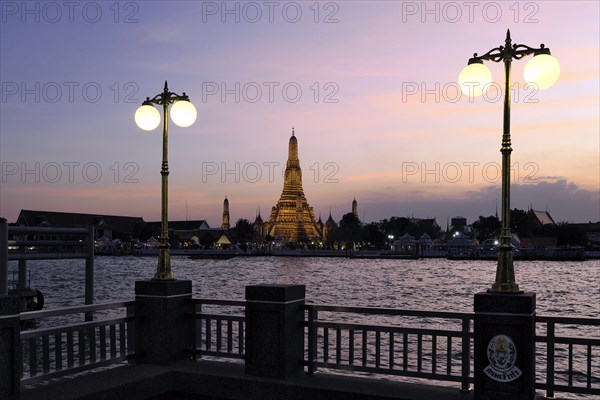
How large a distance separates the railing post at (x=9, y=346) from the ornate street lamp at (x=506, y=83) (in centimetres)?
635

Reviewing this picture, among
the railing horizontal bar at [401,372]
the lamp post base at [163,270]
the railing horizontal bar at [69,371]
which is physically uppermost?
the lamp post base at [163,270]

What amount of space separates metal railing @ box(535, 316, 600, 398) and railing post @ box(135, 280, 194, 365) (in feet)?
19.6

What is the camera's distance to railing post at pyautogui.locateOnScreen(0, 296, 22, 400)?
8.10 m

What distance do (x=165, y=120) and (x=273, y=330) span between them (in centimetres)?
462

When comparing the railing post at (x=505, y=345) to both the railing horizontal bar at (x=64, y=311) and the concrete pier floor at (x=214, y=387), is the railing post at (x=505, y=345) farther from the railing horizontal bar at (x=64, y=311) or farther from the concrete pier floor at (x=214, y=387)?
the railing horizontal bar at (x=64, y=311)

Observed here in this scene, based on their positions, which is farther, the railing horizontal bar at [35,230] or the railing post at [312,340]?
the railing horizontal bar at [35,230]

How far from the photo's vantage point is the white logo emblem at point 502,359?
864 cm

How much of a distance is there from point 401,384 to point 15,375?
5.55 m

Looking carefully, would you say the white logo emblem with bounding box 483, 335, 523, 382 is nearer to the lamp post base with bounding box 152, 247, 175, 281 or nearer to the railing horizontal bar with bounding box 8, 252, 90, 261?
the lamp post base with bounding box 152, 247, 175, 281

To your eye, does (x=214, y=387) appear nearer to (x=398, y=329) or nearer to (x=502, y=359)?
(x=398, y=329)

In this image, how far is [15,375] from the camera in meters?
8.27

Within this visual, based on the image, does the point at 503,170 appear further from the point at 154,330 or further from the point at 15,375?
the point at 15,375

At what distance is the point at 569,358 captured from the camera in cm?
891

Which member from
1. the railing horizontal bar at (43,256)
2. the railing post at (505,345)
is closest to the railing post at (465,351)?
the railing post at (505,345)
